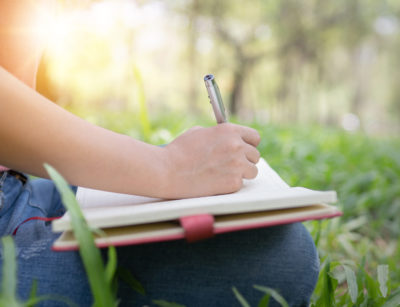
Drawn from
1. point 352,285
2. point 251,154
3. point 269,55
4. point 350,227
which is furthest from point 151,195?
point 269,55

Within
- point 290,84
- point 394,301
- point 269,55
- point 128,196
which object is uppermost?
point 269,55

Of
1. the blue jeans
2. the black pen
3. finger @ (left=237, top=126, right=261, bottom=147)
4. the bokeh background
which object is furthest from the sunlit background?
the blue jeans

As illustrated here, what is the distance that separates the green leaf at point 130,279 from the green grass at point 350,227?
0.11 ft

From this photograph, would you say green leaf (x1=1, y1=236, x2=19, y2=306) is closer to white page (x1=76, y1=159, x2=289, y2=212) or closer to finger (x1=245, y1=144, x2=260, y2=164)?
white page (x1=76, y1=159, x2=289, y2=212)

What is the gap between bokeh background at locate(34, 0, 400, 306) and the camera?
1.63 metres

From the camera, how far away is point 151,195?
0.66 meters

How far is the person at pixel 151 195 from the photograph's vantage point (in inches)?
23.1

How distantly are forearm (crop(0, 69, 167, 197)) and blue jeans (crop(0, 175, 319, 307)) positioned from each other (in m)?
0.12

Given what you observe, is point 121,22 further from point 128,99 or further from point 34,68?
point 128,99

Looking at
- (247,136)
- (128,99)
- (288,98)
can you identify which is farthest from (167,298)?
(128,99)

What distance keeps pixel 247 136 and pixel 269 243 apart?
0.23m

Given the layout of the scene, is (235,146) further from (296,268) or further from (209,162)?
(296,268)

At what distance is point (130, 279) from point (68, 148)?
0.24 m

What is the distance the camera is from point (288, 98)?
13336 mm
